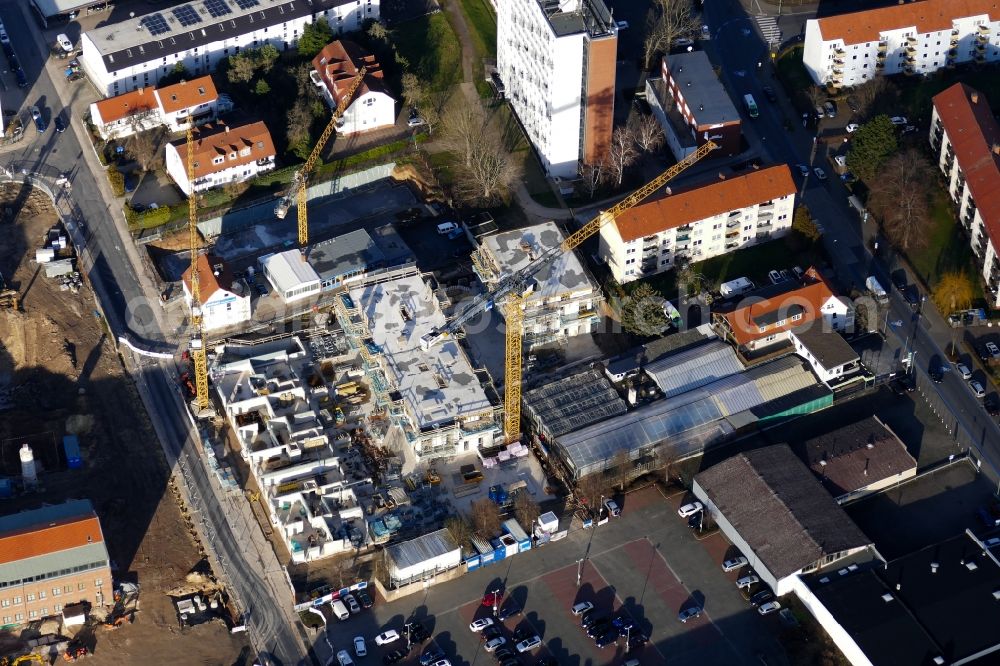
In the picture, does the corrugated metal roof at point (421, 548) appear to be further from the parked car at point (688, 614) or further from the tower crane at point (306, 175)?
the tower crane at point (306, 175)

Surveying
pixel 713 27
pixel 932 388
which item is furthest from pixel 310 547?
pixel 713 27

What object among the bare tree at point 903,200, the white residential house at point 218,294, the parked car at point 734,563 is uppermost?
the white residential house at point 218,294

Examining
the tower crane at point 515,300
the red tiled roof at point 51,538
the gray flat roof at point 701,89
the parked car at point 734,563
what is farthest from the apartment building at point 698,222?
the red tiled roof at point 51,538

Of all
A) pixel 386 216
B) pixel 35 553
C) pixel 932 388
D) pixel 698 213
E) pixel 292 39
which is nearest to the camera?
pixel 35 553

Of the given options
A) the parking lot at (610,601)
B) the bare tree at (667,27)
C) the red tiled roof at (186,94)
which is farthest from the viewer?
the bare tree at (667,27)

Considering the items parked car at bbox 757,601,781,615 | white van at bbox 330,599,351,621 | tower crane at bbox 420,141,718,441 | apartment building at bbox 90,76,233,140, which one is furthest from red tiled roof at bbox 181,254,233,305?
parked car at bbox 757,601,781,615

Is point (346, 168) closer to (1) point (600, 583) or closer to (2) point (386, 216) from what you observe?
(2) point (386, 216)
